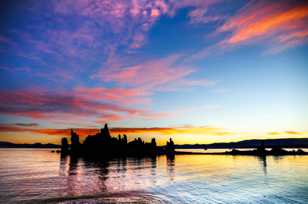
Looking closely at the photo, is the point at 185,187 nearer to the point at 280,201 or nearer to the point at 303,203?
the point at 280,201

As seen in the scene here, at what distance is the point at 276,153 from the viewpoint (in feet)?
509

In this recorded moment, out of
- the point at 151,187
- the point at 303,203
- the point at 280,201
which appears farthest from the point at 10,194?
the point at 303,203

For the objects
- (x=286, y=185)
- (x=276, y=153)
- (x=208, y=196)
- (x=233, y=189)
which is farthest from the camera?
(x=276, y=153)

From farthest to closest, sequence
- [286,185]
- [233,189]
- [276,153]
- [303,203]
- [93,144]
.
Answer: [93,144] → [276,153] → [286,185] → [233,189] → [303,203]

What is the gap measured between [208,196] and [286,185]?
58.7 feet

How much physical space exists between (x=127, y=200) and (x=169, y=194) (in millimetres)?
6866

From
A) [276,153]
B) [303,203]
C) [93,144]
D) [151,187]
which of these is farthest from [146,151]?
[303,203]

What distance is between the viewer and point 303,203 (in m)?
29.1

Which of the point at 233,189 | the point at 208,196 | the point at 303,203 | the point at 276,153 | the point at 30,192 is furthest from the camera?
the point at 276,153

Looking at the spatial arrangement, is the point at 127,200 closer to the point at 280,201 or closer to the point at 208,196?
the point at 208,196

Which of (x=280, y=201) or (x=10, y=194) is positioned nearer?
(x=280, y=201)

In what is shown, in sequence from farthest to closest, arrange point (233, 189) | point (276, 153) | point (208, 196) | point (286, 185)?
1. point (276, 153)
2. point (286, 185)
3. point (233, 189)
4. point (208, 196)

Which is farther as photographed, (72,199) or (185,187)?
(185,187)

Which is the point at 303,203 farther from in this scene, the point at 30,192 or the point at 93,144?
the point at 93,144
